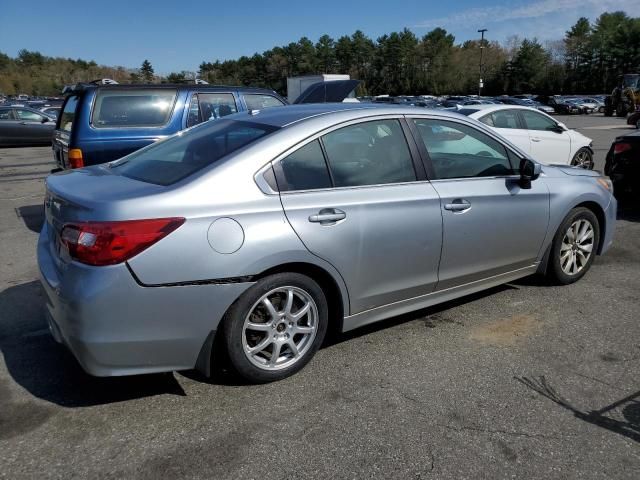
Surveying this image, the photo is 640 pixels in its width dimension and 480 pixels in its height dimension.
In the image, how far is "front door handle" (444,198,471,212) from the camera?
3.69 m

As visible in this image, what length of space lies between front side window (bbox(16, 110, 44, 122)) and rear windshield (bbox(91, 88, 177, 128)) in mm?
14616

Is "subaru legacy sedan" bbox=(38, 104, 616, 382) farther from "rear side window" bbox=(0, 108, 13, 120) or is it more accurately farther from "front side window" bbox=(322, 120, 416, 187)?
"rear side window" bbox=(0, 108, 13, 120)

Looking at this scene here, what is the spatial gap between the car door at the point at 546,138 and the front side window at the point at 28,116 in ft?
55.2

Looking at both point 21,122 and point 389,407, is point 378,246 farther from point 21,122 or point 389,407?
point 21,122

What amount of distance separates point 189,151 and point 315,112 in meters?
0.85

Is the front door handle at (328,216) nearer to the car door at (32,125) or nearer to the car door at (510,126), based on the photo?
the car door at (510,126)

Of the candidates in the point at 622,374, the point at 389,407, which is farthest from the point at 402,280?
the point at 622,374

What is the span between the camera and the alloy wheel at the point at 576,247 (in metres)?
4.66

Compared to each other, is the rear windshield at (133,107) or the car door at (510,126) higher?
the rear windshield at (133,107)

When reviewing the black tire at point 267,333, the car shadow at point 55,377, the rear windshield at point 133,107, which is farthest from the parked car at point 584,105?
the car shadow at point 55,377

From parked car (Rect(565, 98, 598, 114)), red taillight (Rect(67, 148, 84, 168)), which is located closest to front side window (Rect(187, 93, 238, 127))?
red taillight (Rect(67, 148, 84, 168))

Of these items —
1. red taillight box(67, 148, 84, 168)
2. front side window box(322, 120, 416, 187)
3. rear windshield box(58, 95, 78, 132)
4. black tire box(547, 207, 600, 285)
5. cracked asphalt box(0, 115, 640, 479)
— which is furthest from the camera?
rear windshield box(58, 95, 78, 132)

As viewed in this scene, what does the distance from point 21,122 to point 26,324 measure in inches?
703

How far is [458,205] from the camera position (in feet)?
12.3
